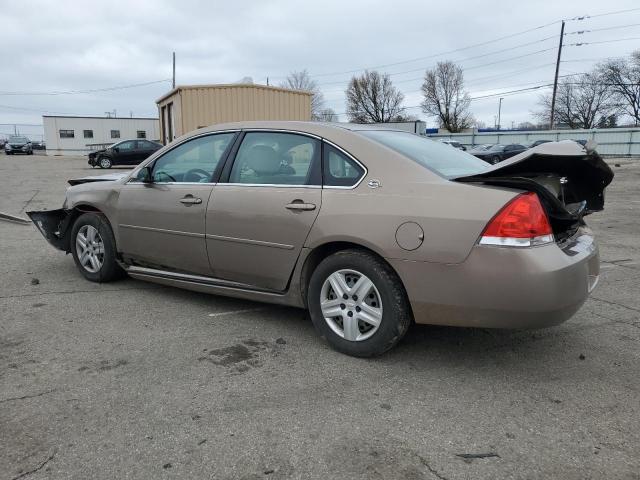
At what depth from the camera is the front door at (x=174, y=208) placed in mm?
4285

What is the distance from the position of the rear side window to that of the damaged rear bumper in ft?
10.9

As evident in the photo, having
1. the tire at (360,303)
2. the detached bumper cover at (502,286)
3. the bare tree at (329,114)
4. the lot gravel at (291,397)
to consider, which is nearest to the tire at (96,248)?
the lot gravel at (291,397)

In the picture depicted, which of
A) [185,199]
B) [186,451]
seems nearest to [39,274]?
[185,199]

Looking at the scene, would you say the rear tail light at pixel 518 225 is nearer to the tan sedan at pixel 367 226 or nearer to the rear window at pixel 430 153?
the tan sedan at pixel 367 226

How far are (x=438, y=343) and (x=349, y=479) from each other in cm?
171

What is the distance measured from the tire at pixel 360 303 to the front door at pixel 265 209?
296 millimetres

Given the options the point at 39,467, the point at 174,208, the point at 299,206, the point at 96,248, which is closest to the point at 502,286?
the point at 299,206

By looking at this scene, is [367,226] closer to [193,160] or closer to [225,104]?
[193,160]

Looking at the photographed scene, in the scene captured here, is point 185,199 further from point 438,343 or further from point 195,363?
point 438,343

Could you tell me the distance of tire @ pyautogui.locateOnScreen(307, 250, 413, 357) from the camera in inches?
129

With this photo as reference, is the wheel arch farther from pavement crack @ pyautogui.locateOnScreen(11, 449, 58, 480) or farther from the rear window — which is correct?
pavement crack @ pyautogui.locateOnScreen(11, 449, 58, 480)

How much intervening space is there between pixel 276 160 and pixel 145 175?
58.3 inches

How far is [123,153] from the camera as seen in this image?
87.5ft

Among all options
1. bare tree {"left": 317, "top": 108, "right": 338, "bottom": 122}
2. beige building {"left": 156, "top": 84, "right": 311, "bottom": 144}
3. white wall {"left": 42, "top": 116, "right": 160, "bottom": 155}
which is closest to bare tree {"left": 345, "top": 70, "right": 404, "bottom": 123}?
bare tree {"left": 317, "top": 108, "right": 338, "bottom": 122}
